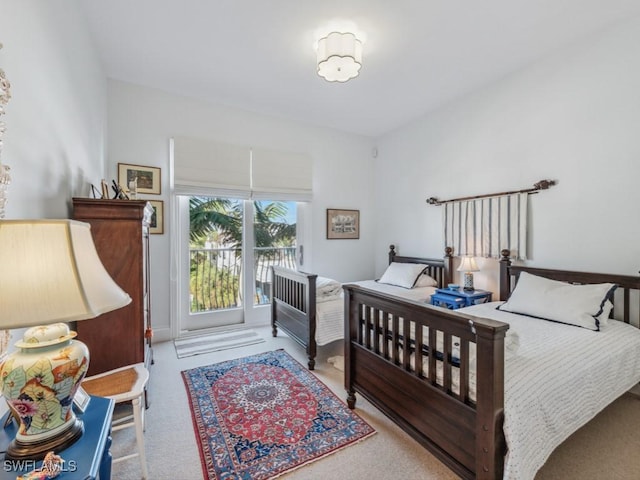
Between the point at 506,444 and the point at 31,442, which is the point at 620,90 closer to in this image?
the point at 506,444

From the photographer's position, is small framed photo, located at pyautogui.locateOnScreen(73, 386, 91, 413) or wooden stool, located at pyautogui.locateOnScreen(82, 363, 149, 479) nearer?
small framed photo, located at pyautogui.locateOnScreen(73, 386, 91, 413)

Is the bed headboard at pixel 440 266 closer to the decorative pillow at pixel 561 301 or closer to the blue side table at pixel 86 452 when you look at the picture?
the decorative pillow at pixel 561 301

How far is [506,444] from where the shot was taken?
1279mm

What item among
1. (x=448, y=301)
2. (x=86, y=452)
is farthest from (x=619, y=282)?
(x=86, y=452)

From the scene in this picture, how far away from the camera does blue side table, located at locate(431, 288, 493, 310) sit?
10.4 ft

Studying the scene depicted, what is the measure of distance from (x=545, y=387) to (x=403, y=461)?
2.81 feet

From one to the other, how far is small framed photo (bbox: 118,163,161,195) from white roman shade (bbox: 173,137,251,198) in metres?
0.21

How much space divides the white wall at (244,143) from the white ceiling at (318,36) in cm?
22

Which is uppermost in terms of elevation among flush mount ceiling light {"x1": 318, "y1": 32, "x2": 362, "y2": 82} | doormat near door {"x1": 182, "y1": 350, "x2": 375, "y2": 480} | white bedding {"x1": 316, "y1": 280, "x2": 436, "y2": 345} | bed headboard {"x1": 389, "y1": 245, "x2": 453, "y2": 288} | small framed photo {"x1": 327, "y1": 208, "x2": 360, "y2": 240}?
flush mount ceiling light {"x1": 318, "y1": 32, "x2": 362, "y2": 82}

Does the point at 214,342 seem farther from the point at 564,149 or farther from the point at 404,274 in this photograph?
the point at 564,149

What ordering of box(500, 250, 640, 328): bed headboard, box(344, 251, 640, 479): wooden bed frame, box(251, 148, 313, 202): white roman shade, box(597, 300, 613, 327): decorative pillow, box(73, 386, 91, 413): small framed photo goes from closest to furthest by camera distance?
→ box(73, 386, 91, 413): small framed photo < box(344, 251, 640, 479): wooden bed frame < box(597, 300, 613, 327): decorative pillow < box(500, 250, 640, 328): bed headboard < box(251, 148, 313, 202): white roman shade

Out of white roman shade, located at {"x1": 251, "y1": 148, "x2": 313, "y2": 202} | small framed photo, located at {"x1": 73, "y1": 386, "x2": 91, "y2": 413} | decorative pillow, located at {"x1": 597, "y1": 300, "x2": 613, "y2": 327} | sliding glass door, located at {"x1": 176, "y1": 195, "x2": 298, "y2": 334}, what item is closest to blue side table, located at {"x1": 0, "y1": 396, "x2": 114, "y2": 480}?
small framed photo, located at {"x1": 73, "y1": 386, "x2": 91, "y2": 413}

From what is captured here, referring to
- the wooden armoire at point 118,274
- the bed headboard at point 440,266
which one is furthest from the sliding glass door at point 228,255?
the bed headboard at point 440,266

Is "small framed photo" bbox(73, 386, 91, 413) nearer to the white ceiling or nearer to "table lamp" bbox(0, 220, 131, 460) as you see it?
"table lamp" bbox(0, 220, 131, 460)
